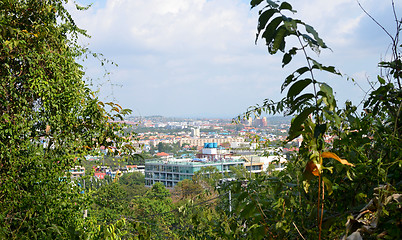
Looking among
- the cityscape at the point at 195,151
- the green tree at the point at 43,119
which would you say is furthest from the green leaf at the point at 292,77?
the green tree at the point at 43,119

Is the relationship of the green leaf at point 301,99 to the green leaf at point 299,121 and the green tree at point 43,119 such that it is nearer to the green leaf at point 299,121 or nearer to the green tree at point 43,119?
the green leaf at point 299,121

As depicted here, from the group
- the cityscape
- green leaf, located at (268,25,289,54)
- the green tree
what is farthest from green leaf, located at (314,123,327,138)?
the green tree

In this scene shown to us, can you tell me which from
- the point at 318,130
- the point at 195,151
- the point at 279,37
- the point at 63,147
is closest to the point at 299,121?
the point at 318,130

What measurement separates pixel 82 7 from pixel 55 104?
3.89 feet

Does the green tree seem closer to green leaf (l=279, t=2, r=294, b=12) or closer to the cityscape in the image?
the cityscape

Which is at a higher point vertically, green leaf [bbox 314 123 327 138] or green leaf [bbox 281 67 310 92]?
→ green leaf [bbox 281 67 310 92]

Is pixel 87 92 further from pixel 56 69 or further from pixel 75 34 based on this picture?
pixel 75 34

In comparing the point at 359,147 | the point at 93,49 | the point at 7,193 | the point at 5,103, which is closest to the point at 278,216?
the point at 359,147

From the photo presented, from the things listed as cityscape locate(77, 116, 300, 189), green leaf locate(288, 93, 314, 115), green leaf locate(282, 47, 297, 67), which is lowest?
cityscape locate(77, 116, 300, 189)

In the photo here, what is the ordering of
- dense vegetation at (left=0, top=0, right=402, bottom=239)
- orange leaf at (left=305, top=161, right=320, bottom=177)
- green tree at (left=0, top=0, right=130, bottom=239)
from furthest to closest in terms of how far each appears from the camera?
green tree at (left=0, top=0, right=130, bottom=239) < dense vegetation at (left=0, top=0, right=402, bottom=239) < orange leaf at (left=305, top=161, right=320, bottom=177)

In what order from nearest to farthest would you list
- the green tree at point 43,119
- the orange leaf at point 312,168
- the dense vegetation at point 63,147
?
the orange leaf at point 312,168 → the dense vegetation at point 63,147 → the green tree at point 43,119

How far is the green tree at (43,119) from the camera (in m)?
2.79

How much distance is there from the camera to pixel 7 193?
2789 millimetres

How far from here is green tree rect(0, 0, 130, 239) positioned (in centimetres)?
279
